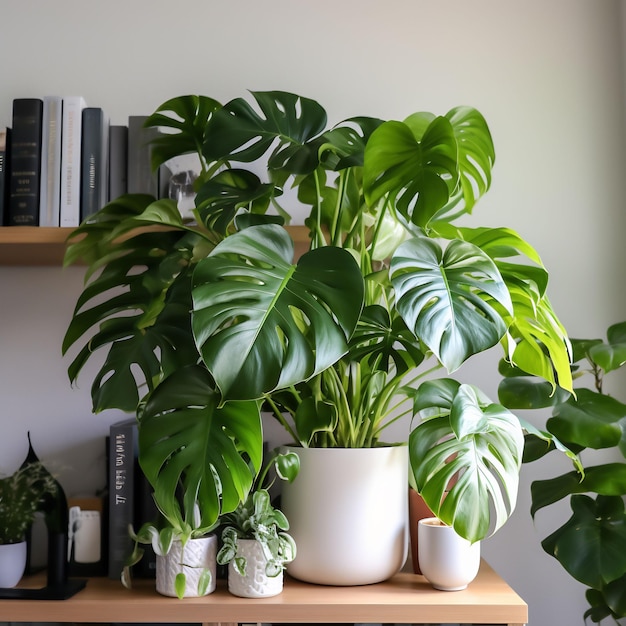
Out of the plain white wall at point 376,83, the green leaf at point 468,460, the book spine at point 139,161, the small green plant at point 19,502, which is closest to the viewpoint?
the green leaf at point 468,460

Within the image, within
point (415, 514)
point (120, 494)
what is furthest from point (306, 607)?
point (120, 494)

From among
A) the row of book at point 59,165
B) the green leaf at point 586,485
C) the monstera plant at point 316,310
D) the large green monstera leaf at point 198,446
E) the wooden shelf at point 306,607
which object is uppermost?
the row of book at point 59,165

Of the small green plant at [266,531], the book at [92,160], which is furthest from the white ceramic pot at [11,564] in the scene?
the book at [92,160]

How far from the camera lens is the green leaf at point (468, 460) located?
101 centimetres

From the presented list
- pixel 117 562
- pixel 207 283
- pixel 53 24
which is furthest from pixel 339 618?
pixel 53 24

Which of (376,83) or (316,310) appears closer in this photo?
(316,310)

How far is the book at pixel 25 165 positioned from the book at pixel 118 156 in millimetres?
133

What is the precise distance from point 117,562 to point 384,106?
1.06 metres

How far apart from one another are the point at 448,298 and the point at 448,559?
474 mm

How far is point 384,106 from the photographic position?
1659 millimetres

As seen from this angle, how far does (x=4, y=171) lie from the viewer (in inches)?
57.2

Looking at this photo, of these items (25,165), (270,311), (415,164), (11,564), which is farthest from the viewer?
(25,165)

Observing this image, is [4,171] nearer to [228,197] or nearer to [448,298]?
[228,197]

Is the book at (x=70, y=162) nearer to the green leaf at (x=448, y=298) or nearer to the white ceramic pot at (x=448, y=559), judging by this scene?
the green leaf at (x=448, y=298)
